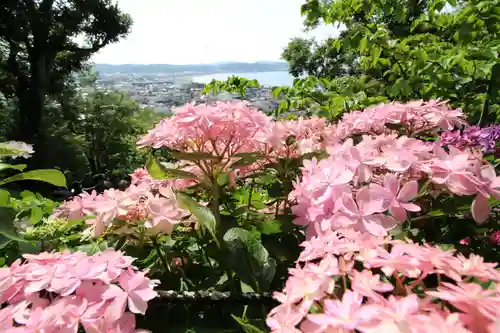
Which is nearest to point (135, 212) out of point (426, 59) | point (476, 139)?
point (476, 139)

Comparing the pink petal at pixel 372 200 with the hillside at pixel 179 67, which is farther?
the hillside at pixel 179 67

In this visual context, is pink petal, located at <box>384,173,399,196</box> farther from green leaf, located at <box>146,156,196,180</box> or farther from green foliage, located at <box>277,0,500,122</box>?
green foliage, located at <box>277,0,500,122</box>

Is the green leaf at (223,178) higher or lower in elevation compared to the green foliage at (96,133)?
higher

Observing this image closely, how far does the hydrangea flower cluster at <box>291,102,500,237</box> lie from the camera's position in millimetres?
470

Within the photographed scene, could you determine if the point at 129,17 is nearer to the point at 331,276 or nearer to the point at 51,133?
the point at 51,133

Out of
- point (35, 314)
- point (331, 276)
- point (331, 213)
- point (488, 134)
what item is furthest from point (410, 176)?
point (488, 134)

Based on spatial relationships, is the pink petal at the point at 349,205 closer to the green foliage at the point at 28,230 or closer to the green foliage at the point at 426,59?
the green foliage at the point at 28,230

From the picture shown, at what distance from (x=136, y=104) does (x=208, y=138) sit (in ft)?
37.3

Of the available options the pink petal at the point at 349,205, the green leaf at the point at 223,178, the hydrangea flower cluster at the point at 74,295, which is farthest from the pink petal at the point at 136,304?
the green leaf at the point at 223,178

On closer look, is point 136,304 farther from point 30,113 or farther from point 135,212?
point 30,113

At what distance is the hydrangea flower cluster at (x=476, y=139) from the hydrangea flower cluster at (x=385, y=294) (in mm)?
673

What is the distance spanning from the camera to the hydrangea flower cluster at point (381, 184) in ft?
1.54

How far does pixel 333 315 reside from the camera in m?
0.29

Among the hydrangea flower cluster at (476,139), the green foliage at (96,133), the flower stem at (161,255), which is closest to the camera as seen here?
the flower stem at (161,255)
